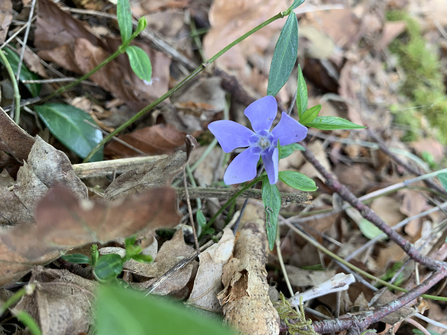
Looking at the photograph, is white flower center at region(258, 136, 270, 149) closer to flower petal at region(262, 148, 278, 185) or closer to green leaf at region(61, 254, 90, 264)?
flower petal at region(262, 148, 278, 185)

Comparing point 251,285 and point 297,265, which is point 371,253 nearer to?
point 297,265

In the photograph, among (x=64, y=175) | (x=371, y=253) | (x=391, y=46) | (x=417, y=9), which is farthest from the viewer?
(x=417, y=9)

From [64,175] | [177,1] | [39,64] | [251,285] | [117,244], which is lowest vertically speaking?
[251,285]

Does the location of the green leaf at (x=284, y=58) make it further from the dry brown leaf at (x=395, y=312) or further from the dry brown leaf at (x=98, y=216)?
the dry brown leaf at (x=395, y=312)

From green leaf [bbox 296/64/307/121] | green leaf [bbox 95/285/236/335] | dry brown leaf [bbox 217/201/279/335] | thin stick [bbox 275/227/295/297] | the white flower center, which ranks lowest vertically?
thin stick [bbox 275/227/295/297]

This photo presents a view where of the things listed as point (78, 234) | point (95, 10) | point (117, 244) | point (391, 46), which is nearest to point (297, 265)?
point (117, 244)

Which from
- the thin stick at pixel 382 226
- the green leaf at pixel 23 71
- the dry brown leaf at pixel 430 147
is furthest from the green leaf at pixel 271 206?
the dry brown leaf at pixel 430 147

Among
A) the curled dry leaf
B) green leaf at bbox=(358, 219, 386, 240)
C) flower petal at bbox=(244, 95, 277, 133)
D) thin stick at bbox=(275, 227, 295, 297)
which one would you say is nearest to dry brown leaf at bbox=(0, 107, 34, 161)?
the curled dry leaf
